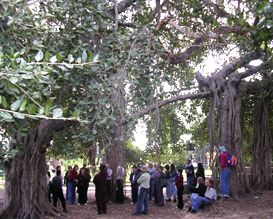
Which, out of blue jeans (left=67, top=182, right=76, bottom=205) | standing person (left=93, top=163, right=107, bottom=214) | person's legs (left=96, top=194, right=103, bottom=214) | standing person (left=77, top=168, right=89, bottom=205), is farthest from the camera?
blue jeans (left=67, top=182, right=76, bottom=205)

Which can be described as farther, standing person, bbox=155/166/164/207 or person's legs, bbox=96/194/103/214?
standing person, bbox=155/166/164/207

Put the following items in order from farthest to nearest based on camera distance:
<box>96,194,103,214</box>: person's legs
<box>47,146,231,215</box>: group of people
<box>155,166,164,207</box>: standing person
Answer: <box>155,166,164,207</box>: standing person
<box>96,194,103,214</box>: person's legs
<box>47,146,231,215</box>: group of people

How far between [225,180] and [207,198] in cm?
133

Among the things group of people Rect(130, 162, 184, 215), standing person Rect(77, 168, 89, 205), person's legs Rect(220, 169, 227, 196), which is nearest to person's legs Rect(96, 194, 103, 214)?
group of people Rect(130, 162, 184, 215)

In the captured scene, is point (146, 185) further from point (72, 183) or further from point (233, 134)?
point (72, 183)

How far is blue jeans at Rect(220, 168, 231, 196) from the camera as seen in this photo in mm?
10727

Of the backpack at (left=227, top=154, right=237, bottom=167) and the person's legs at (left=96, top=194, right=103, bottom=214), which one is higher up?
the backpack at (left=227, top=154, right=237, bottom=167)

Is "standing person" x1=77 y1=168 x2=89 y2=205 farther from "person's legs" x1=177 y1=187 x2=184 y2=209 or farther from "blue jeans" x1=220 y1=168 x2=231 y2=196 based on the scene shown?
"blue jeans" x1=220 y1=168 x2=231 y2=196

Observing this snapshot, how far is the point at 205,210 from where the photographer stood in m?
9.75

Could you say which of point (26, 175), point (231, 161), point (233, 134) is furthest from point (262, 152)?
point (26, 175)

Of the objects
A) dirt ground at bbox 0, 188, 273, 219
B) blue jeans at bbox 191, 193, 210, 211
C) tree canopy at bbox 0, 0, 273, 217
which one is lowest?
dirt ground at bbox 0, 188, 273, 219

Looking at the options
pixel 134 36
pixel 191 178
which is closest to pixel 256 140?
pixel 191 178

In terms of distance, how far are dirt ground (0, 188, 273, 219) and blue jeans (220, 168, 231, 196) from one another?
10.3 inches

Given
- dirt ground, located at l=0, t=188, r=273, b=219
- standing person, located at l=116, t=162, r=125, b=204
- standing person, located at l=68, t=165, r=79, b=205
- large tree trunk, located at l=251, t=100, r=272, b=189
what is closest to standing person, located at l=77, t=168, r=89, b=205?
standing person, located at l=68, t=165, r=79, b=205
